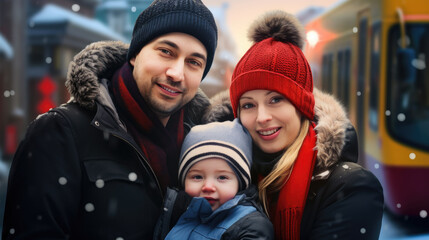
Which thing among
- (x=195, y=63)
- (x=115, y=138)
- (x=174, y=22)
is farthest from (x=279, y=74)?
(x=115, y=138)

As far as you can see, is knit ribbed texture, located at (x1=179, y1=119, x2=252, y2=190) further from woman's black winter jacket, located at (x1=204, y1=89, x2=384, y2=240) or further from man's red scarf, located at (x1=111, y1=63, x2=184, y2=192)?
woman's black winter jacket, located at (x1=204, y1=89, x2=384, y2=240)

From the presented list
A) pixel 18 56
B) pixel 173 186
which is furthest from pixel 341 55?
pixel 18 56

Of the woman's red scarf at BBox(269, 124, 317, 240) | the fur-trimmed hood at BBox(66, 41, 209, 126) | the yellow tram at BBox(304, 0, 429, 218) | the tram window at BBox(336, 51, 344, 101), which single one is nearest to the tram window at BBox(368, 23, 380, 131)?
the yellow tram at BBox(304, 0, 429, 218)

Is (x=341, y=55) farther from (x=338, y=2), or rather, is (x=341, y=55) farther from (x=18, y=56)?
(x=18, y=56)

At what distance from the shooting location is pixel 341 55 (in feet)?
20.8

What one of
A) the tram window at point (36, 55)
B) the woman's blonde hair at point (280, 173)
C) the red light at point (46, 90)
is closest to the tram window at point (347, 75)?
the woman's blonde hair at point (280, 173)

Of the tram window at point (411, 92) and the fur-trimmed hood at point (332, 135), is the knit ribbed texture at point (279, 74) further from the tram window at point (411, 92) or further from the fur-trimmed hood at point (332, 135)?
the tram window at point (411, 92)

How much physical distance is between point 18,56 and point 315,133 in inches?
422

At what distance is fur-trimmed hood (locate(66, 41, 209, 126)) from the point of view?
2.09 m

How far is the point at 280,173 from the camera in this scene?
210 cm

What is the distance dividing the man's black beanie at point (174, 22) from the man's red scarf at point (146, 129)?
0.18 meters

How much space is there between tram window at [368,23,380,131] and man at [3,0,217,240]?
3.54m

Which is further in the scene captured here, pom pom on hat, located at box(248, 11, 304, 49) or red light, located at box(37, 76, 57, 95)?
red light, located at box(37, 76, 57, 95)

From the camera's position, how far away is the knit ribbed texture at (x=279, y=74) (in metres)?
2.17
